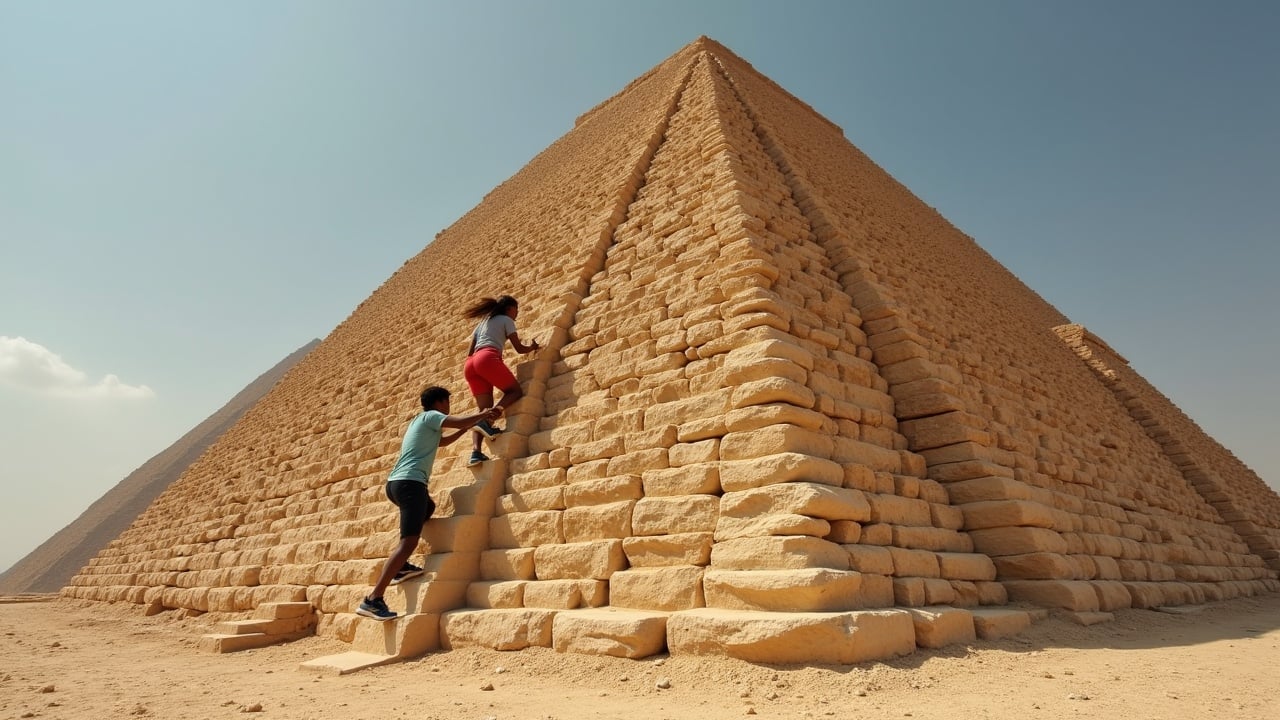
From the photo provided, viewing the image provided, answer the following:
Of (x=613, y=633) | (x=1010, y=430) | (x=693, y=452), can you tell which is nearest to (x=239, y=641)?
(x=613, y=633)

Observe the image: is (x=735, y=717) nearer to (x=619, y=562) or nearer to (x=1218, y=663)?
(x=619, y=562)

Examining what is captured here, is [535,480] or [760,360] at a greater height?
[760,360]

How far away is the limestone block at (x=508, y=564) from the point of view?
4102 mm

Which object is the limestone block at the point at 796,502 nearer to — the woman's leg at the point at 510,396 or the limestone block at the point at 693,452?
the limestone block at the point at 693,452

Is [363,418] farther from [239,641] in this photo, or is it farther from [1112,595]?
[1112,595]

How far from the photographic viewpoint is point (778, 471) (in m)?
3.38

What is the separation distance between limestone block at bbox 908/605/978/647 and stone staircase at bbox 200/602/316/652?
177 inches

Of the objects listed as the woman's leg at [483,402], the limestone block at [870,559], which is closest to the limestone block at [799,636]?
the limestone block at [870,559]

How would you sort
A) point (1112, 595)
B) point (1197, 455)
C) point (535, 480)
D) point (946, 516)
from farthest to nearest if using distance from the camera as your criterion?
point (1197, 455) → point (1112, 595) → point (535, 480) → point (946, 516)

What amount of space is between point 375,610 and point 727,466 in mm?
2367

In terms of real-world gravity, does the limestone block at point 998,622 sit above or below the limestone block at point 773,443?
below

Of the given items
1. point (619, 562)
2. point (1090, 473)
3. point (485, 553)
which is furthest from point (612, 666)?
point (1090, 473)

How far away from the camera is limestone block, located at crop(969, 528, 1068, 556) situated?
420 centimetres

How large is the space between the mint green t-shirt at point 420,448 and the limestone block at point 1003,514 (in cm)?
352
